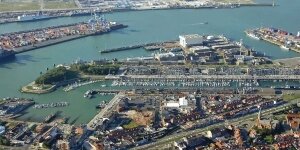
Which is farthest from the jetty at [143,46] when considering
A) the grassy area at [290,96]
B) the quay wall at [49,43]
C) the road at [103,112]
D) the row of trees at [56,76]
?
the grassy area at [290,96]

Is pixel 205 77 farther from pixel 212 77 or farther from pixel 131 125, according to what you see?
pixel 131 125

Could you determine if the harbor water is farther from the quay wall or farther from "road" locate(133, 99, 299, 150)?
"road" locate(133, 99, 299, 150)

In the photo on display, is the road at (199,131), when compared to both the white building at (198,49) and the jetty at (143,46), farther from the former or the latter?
the jetty at (143,46)

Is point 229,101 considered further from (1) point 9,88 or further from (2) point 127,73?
(1) point 9,88

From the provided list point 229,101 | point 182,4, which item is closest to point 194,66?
point 229,101

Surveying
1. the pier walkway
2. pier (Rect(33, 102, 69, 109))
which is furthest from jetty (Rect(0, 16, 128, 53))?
pier (Rect(33, 102, 69, 109))

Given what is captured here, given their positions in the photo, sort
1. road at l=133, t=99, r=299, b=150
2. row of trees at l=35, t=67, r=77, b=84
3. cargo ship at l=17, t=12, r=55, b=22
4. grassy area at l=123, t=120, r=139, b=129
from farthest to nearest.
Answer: cargo ship at l=17, t=12, r=55, b=22 < row of trees at l=35, t=67, r=77, b=84 < grassy area at l=123, t=120, r=139, b=129 < road at l=133, t=99, r=299, b=150
